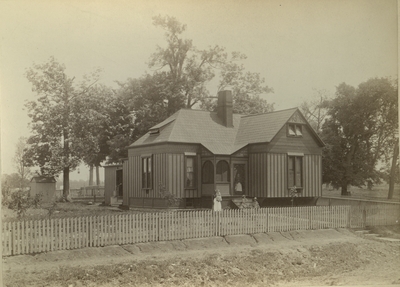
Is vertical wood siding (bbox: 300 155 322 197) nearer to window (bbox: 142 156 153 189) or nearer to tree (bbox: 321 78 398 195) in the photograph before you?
tree (bbox: 321 78 398 195)

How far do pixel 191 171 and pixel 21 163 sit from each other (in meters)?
8.46

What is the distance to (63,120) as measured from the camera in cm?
1464

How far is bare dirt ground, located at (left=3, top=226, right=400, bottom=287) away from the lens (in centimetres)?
1026

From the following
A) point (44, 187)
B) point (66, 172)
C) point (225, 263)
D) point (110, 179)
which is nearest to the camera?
point (225, 263)

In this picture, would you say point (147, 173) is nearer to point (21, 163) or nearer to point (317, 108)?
point (317, 108)

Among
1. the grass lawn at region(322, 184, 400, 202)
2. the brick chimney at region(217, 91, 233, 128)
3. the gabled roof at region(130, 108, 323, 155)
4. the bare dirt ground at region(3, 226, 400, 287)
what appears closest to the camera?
the bare dirt ground at region(3, 226, 400, 287)

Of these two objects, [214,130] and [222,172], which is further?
[214,130]

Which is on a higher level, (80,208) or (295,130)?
(295,130)

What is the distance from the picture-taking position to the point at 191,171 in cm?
1856

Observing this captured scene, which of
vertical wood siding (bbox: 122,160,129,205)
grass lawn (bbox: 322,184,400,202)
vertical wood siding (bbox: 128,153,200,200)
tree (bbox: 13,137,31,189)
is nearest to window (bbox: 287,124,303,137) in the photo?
grass lawn (bbox: 322,184,400,202)

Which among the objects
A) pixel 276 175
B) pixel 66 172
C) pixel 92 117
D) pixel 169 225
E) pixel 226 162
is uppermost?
pixel 92 117

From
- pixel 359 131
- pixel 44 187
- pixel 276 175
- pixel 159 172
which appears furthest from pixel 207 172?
pixel 44 187

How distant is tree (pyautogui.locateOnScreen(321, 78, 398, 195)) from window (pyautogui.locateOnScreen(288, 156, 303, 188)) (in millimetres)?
2081

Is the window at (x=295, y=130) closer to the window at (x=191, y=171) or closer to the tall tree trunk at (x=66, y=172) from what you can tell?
the window at (x=191, y=171)
